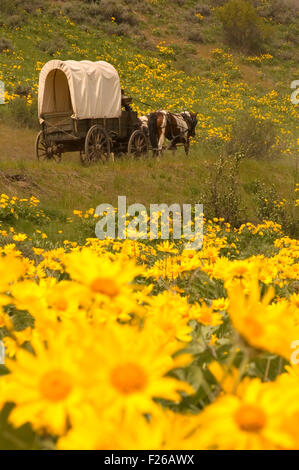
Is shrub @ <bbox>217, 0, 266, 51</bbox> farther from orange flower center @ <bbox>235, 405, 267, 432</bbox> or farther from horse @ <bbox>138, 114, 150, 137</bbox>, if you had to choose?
orange flower center @ <bbox>235, 405, 267, 432</bbox>

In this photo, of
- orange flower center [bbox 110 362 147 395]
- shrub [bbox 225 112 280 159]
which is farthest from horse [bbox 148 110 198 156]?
orange flower center [bbox 110 362 147 395]

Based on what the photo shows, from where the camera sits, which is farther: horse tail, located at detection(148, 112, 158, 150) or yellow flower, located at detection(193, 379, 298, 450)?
horse tail, located at detection(148, 112, 158, 150)

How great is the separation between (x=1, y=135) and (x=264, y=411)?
48.4 feet

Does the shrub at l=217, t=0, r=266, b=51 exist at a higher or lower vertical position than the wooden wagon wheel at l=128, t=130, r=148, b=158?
higher

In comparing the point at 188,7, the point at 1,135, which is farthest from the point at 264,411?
the point at 188,7

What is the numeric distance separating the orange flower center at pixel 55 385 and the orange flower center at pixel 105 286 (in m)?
0.24

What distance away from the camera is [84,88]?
11.2 meters

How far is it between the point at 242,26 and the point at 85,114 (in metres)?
30.1

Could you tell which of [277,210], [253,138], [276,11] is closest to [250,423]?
[277,210]

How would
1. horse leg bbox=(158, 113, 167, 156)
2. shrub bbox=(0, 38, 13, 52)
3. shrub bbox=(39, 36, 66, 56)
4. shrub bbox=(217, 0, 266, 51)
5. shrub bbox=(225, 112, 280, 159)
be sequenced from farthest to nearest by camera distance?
shrub bbox=(217, 0, 266, 51) → shrub bbox=(39, 36, 66, 56) → shrub bbox=(0, 38, 13, 52) → shrub bbox=(225, 112, 280, 159) → horse leg bbox=(158, 113, 167, 156)

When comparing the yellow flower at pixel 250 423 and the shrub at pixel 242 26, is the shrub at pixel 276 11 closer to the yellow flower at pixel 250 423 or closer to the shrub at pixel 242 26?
the shrub at pixel 242 26

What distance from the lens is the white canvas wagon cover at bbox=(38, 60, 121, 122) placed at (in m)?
11.1

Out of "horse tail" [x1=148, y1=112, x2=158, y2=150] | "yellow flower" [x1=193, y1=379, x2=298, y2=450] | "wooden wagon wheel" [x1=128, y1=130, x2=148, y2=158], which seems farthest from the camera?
"horse tail" [x1=148, y1=112, x2=158, y2=150]

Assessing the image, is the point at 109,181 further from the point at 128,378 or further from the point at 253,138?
the point at 128,378
